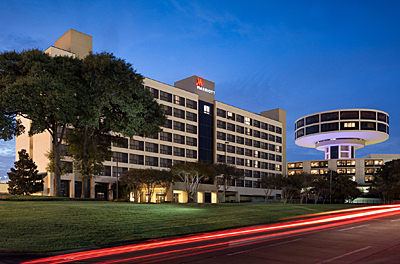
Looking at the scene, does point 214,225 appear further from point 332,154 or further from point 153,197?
point 332,154

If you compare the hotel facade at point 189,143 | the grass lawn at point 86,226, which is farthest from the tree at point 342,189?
the grass lawn at point 86,226

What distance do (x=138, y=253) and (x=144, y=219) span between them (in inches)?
376

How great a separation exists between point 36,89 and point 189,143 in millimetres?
66040

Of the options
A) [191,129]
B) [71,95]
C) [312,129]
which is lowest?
[71,95]

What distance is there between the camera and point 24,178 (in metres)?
66.2

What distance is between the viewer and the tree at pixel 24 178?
2584 inches

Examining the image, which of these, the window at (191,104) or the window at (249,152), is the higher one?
the window at (191,104)

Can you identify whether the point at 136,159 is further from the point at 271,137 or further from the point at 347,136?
the point at 347,136

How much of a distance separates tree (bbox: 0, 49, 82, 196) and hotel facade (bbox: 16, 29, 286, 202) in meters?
30.1

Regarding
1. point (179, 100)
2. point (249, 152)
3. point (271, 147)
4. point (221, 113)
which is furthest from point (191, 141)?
point (271, 147)

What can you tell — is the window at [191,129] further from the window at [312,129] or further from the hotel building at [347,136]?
the window at [312,129]

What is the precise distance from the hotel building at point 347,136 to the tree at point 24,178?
11440 cm

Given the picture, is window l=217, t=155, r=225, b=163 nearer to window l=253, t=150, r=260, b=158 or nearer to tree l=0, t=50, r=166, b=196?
window l=253, t=150, r=260, b=158

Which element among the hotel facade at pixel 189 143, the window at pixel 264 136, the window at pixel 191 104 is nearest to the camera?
the hotel facade at pixel 189 143
